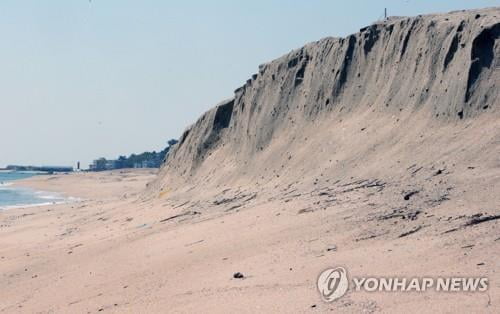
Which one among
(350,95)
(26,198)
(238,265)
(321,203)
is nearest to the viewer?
(238,265)

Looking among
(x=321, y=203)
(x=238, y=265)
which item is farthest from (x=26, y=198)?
(x=238, y=265)

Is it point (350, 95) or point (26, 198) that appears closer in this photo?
point (350, 95)

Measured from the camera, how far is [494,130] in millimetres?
15086

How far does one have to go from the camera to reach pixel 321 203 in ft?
50.2

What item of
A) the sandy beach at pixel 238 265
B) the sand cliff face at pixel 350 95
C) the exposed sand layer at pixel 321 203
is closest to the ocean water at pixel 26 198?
the exposed sand layer at pixel 321 203

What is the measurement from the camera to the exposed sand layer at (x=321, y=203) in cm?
1071

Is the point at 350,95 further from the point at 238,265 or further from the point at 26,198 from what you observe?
the point at 26,198

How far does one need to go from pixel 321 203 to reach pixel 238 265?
3.45 m

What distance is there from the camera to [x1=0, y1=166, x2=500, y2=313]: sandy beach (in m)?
9.71

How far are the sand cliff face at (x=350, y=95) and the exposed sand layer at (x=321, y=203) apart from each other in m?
0.05

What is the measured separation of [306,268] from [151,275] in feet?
11.4

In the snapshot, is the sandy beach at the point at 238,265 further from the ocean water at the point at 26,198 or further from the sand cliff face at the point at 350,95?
the ocean water at the point at 26,198

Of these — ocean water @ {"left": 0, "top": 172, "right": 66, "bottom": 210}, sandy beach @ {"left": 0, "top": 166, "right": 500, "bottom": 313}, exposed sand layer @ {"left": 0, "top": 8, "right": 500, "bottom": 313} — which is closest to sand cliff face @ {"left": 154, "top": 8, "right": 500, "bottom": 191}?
exposed sand layer @ {"left": 0, "top": 8, "right": 500, "bottom": 313}

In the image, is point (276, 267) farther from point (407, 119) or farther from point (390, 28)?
point (390, 28)
